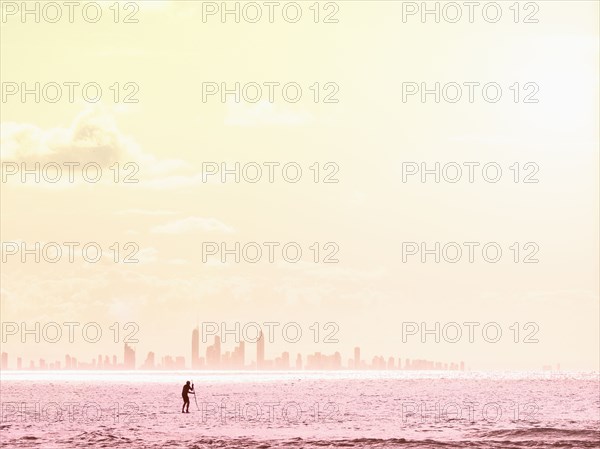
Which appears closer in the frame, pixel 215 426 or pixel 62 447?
pixel 62 447

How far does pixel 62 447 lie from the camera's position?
150ft

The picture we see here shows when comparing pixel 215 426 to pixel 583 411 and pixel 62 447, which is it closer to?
pixel 62 447

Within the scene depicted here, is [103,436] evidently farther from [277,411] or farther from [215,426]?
[277,411]

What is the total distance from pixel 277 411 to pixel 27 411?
1995 cm

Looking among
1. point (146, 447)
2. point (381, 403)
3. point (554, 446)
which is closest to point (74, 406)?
point (381, 403)

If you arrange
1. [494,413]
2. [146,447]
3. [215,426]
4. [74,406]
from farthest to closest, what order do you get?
[74,406]
[494,413]
[215,426]
[146,447]

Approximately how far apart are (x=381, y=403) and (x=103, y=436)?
4361 cm

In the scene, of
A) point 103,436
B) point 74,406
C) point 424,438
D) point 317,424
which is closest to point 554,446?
point 424,438

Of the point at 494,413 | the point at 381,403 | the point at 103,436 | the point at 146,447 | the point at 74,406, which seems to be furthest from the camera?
→ the point at 381,403

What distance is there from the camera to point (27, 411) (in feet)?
245

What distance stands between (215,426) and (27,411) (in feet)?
75.3

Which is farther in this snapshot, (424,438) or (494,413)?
(494,413)

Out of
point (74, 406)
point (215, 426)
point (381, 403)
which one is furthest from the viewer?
point (381, 403)

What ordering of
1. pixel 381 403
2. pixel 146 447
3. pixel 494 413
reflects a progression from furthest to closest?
pixel 381 403, pixel 494 413, pixel 146 447
